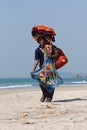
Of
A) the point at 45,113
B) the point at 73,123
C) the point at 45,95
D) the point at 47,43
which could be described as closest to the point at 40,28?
the point at 47,43

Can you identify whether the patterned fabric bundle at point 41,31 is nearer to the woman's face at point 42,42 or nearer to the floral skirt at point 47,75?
the woman's face at point 42,42

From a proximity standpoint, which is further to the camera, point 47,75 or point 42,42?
point 47,75

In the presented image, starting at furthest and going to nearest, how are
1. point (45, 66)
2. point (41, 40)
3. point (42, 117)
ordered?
1. point (45, 66)
2. point (41, 40)
3. point (42, 117)

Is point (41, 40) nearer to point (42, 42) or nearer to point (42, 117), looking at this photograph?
point (42, 42)

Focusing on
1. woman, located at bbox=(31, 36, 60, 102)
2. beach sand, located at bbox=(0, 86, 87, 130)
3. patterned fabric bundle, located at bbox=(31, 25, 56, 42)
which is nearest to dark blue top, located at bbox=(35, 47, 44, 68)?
woman, located at bbox=(31, 36, 60, 102)

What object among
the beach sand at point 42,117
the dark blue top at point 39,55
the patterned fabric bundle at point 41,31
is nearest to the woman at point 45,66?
the dark blue top at point 39,55

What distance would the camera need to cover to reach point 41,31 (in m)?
12.6

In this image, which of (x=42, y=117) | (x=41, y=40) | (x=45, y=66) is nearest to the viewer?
(x=42, y=117)

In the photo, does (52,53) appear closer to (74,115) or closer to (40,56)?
(40,56)

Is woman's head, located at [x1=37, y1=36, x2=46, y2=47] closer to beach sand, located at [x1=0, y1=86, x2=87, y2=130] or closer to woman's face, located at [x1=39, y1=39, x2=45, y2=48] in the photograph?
Answer: woman's face, located at [x1=39, y1=39, x2=45, y2=48]

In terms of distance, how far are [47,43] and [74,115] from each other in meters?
3.76

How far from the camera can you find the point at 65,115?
9375 mm

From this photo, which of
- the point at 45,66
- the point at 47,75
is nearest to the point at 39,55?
the point at 45,66

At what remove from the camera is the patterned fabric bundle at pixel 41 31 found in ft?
41.4
